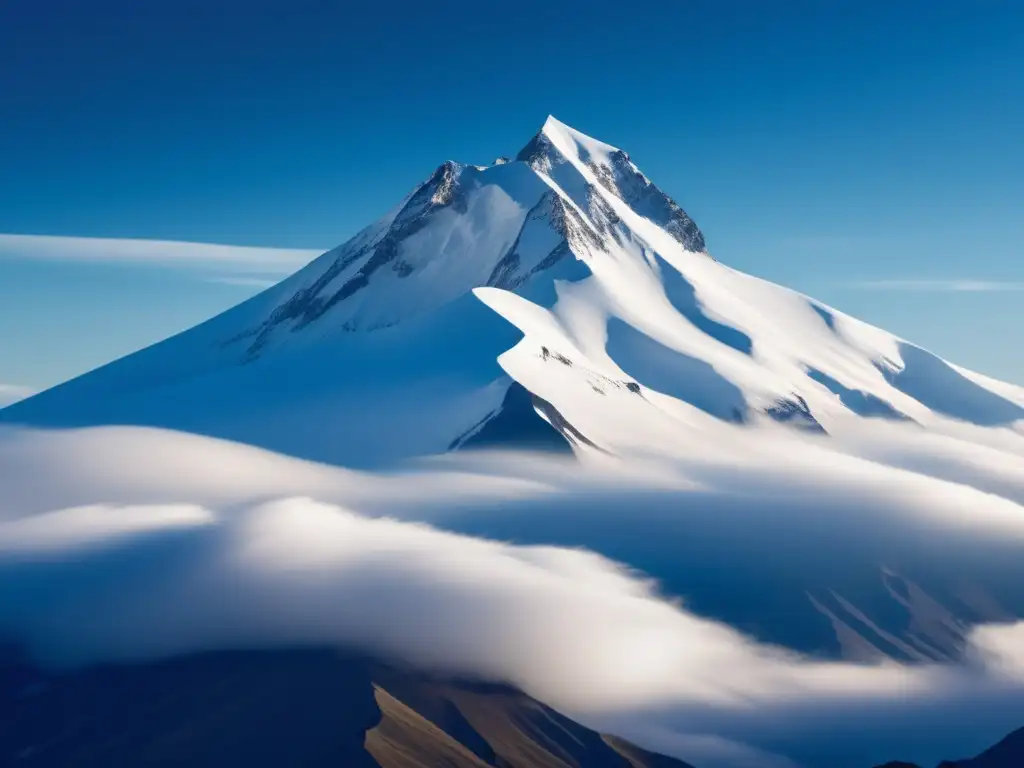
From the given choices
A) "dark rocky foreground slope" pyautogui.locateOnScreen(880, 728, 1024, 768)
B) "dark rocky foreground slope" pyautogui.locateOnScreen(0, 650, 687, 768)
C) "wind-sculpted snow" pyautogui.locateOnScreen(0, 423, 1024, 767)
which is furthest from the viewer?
"wind-sculpted snow" pyautogui.locateOnScreen(0, 423, 1024, 767)

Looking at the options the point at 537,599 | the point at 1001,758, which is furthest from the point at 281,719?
the point at 1001,758

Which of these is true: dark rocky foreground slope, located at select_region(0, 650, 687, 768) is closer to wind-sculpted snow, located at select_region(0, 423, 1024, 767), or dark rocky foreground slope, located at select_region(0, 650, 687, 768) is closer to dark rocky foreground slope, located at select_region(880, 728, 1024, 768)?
wind-sculpted snow, located at select_region(0, 423, 1024, 767)

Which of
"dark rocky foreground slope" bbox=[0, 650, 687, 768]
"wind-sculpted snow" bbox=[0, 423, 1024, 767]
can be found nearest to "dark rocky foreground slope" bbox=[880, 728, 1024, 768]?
"wind-sculpted snow" bbox=[0, 423, 1024, 767]

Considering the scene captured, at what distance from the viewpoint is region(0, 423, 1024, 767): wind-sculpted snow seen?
5719 inches

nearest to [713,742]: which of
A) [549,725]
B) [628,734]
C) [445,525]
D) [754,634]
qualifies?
[628,734]

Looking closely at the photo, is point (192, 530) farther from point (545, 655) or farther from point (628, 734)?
point (628, 734)

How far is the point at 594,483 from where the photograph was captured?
194 metres

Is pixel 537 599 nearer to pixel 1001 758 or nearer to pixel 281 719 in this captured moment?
pixel 281 719

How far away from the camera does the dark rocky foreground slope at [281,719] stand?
119000 mm

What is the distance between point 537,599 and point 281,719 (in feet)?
137

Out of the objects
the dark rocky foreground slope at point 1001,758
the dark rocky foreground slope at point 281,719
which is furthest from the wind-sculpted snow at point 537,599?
the dark rocky foreground slope at point 1001,758

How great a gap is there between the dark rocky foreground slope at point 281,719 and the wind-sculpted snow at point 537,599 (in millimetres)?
4853

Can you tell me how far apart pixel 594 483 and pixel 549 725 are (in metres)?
65.4

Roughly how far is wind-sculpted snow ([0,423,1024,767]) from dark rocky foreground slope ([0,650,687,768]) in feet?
15.9
